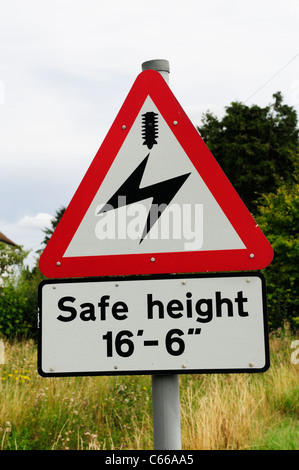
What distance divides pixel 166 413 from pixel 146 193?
29.2 inches

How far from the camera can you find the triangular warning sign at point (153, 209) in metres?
1.60

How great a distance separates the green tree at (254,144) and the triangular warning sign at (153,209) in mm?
24984

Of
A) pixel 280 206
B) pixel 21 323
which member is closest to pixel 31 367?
pixel 21 323

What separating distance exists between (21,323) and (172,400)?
12.0 m

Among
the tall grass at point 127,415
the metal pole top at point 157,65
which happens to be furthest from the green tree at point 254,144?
the metal pole top at point 157,65

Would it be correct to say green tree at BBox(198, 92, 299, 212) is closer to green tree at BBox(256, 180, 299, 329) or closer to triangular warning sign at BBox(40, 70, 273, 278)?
green tree at BBox(256, 180, 299, 329)

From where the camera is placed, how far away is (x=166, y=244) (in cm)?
160

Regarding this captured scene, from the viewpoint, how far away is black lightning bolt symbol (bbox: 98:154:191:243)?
1.61 metres

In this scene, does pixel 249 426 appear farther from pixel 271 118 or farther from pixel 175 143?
pixel 271 118

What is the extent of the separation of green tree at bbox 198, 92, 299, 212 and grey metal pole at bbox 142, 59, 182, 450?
82.7ft
